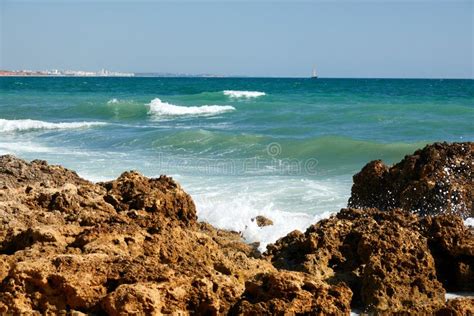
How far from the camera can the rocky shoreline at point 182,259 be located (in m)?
3.87

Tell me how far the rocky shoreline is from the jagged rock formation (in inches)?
66.8

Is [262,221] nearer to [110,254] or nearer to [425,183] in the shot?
[425,183]

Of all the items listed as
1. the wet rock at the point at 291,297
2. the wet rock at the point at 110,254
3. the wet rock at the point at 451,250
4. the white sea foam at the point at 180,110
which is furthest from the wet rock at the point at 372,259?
the white sea foam at the point at 180,110

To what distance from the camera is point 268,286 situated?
160 inches

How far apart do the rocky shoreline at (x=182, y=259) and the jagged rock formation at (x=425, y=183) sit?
66.8 inches

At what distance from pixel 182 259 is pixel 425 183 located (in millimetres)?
4034

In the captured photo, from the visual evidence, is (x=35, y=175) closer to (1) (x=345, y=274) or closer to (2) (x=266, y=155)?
(1) (x=345, y=274)

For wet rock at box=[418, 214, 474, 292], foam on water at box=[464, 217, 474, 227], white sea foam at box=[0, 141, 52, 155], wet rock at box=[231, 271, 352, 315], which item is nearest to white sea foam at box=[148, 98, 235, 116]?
white sea foam at box=[0, 141, 52, 155]

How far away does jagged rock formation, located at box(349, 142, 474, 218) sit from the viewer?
305 inches

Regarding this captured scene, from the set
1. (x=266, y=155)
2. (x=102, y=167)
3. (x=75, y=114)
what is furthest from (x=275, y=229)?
(x=75, y=114)

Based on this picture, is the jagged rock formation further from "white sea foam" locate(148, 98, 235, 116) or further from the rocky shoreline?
"white sea foam" locate(148, 98, 235, 116)

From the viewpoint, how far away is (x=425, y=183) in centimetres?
775

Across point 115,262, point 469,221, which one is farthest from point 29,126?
point 115,262

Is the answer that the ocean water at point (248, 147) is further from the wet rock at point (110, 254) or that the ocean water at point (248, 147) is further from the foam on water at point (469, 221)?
the wet rock at point (110, 254)
